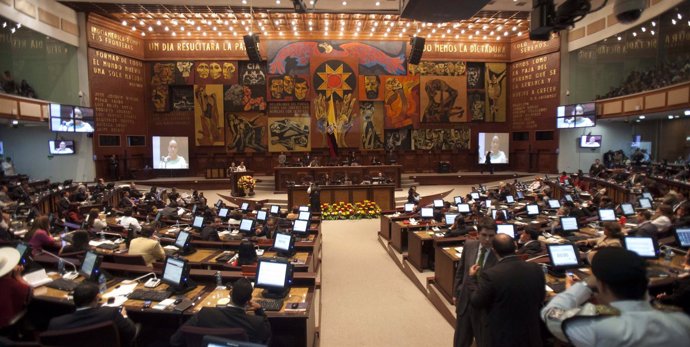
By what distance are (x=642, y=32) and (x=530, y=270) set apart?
18.3 metres

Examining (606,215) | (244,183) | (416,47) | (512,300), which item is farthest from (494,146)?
(512,300)

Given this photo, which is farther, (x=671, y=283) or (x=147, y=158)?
(x=147, y=158)

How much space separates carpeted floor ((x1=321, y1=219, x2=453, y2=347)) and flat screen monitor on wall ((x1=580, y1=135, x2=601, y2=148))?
14.4 m

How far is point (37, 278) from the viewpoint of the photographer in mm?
4723

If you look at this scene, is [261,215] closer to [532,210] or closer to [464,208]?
[464,208]

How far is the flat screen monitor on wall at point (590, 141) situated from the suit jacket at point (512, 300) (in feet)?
62.8

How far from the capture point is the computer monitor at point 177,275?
4.39 metres

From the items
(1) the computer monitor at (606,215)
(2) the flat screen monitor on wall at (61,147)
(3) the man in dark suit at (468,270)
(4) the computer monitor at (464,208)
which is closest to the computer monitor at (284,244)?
(3) the man in dark suit at (468,270)

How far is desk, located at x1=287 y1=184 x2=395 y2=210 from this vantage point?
14.5 metres

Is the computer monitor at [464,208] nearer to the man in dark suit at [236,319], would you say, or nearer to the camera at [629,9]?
the camera at [629,9]

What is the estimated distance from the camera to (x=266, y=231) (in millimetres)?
7676

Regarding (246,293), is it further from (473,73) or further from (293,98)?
(473,73)

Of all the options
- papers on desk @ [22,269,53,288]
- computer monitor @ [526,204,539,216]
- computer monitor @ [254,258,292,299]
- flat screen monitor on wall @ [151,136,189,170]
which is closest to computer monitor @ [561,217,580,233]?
computer monitor @ [526,204,539,216]

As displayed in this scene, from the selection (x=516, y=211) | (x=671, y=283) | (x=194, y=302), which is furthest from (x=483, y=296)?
(x=516, y=211)
